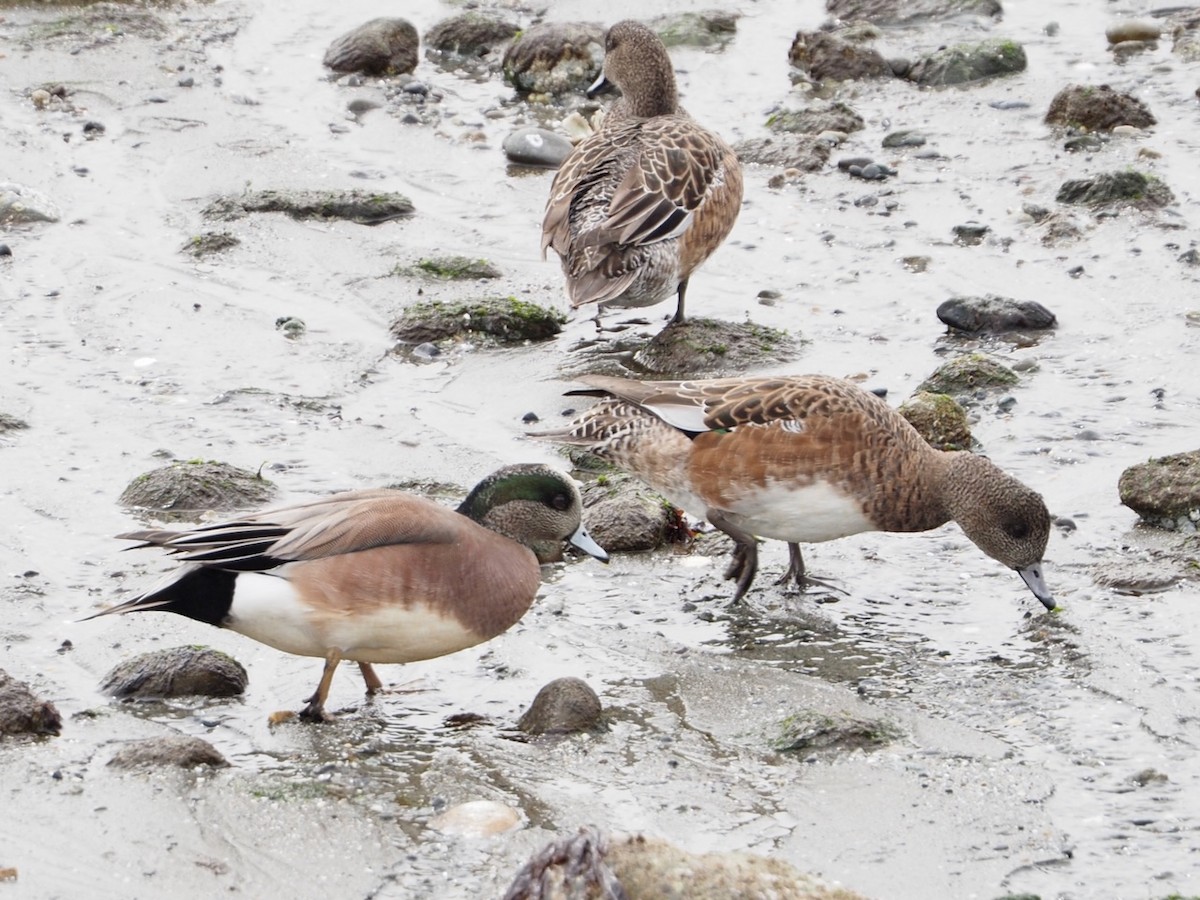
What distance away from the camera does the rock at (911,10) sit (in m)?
12.0

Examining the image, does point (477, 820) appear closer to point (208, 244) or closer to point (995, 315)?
point (995, 315)

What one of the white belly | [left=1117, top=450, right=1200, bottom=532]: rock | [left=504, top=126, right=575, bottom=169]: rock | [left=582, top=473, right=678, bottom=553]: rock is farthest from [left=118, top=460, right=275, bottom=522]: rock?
[left=504, top=126, right=575, bottom=169]: rock

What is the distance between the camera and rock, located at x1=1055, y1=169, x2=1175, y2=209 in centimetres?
862

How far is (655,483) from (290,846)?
2170 mm

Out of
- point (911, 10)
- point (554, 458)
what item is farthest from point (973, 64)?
point (554, 458)

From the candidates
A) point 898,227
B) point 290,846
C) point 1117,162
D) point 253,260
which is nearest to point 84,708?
point 290,846

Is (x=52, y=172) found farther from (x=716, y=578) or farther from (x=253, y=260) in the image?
(x=716, y=578)

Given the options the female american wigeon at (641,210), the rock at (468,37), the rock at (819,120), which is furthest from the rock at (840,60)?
the female american wigeon at (641,210)

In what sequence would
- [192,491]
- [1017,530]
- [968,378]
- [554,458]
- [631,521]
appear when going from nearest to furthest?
[1017,530] < [631,521] < [192,491] < [554,458] < [968,378]

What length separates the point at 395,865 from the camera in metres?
4.19

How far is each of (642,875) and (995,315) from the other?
15.9 ft

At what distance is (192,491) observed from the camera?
628cm

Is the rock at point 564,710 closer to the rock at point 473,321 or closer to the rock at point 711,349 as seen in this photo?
the rock at point 711,349

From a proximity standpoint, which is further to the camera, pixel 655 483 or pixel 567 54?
pixel 567 54
